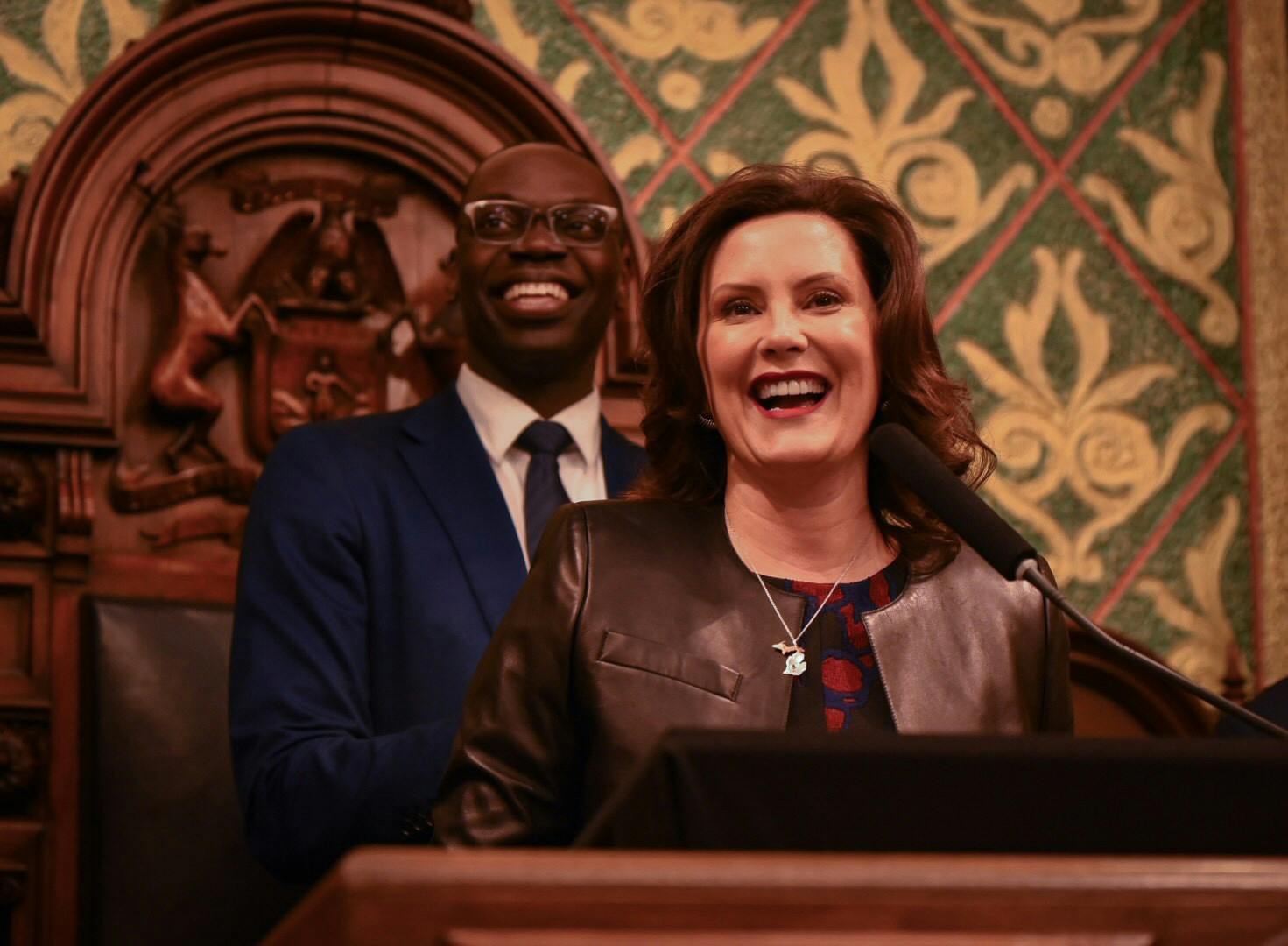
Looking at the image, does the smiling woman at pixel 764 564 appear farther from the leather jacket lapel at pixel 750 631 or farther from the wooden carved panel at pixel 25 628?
the wooden carved panel at pixel 25 628

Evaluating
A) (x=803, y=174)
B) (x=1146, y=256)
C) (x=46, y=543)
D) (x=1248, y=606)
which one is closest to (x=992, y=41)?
(x=1146, y=256)

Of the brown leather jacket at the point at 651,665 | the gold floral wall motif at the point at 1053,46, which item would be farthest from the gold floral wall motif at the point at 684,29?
the brown leather jacket at the point at 651,665

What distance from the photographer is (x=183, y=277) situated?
2.79 meters

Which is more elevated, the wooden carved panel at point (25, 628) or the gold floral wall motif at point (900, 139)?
the gold floral wall motif at point (900, 139)

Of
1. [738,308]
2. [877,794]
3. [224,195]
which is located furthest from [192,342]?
[877,794]

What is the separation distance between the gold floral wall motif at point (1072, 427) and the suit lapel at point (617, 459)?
2.35ft

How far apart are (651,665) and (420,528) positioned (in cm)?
78

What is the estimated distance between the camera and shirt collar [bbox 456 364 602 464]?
256cm

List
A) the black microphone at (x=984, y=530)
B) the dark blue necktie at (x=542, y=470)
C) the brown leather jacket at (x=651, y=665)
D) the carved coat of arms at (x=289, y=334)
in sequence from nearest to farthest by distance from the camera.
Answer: the black microphone at (x=984, y=530), the brown leather jacket at (x=651, y=665), the dark blue necktie at (x=542, y=470), the carved coat of arms at (x=289, y=334)

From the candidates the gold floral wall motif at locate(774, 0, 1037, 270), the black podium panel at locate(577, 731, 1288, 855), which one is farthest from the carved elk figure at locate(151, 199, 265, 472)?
the black podium panel at locate(577, 731, 1288, 855)

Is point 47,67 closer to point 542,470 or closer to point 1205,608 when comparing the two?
point 542,470

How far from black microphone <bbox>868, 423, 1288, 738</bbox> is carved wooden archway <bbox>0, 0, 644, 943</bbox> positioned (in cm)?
130

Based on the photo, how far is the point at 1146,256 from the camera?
3252mm

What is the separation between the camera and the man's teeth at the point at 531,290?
256cm
